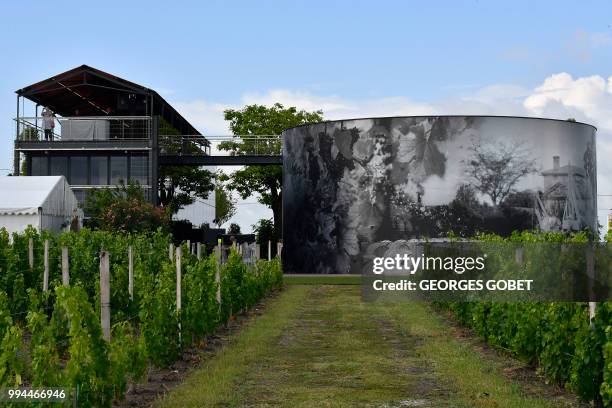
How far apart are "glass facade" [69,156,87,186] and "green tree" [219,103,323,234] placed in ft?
68.1

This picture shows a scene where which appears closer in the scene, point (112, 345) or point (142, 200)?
point (112, 345)

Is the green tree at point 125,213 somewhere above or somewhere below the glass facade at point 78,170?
below

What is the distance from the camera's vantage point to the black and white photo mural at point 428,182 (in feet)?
138

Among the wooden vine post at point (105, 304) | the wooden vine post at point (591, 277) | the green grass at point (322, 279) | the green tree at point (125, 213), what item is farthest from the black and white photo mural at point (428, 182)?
the wooden vine post at point (105, 304)

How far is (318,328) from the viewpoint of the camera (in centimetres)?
1914

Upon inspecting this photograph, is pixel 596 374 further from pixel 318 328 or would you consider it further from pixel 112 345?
pixel 318 328

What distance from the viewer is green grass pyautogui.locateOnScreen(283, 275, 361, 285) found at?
38.8 metres

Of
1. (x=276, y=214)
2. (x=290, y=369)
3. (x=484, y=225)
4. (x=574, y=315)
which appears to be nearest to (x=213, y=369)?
(x=290, y=369)

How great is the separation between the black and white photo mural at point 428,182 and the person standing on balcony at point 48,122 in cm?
1414

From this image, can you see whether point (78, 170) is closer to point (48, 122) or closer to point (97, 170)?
point (97, 170)

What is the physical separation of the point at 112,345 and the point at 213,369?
11.2 ft

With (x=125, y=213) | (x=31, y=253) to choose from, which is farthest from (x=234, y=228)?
(x=31, y=253)

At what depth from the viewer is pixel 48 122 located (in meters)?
46.5

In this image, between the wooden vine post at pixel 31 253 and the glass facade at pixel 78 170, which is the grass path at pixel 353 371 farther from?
the glass facade at pixel 78 170
